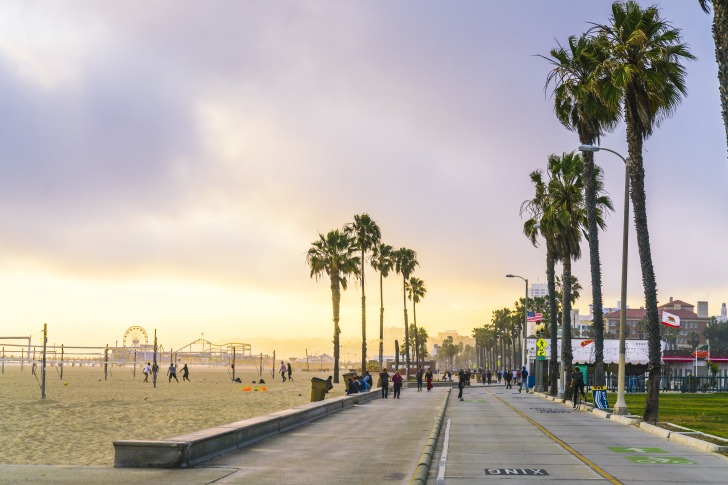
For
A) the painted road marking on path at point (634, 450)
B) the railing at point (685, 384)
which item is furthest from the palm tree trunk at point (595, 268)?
Answer: the railing at point (685, 384)

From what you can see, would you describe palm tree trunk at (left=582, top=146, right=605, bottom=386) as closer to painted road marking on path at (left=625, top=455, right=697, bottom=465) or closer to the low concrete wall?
painted road marking on path at (left=625, top=455, right=697, bottom=465)

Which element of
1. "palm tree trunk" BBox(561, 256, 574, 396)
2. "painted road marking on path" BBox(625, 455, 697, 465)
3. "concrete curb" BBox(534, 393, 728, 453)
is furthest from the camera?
"palm tree trunk" BBox(561, 256, 574, 396)

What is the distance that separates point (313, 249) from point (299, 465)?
73.6 m

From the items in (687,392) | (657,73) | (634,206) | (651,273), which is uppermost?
(657,73)

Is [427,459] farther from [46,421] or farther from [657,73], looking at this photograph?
[657,73]

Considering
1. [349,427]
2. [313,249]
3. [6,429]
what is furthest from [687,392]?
[6,429]

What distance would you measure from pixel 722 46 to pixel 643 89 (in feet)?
39.2

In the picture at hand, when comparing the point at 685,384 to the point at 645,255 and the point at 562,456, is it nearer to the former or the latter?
the point at 645,255

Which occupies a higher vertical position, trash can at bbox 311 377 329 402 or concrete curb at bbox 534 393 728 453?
trash can at bbox 311 377 329 402

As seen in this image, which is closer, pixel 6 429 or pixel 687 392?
pixel 6 429

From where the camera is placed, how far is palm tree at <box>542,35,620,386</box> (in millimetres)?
41438

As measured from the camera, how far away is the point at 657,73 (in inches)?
1281

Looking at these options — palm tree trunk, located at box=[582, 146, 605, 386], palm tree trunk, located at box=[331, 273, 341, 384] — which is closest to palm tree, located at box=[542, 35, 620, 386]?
palm tree trunk, located at box=[582, 146, 605, 386]

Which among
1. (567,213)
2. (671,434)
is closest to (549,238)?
(567,213)
